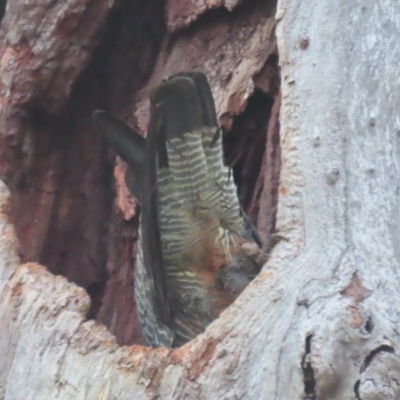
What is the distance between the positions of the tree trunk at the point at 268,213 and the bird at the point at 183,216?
0.72ft

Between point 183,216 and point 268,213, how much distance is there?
11.8 inches

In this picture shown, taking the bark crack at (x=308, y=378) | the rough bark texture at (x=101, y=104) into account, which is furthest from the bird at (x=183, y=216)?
the bark crack at (x=308, y=378)

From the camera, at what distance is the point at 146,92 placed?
2445mm

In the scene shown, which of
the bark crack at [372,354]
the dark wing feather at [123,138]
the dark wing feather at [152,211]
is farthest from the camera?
the dark wing feather at [123,138]

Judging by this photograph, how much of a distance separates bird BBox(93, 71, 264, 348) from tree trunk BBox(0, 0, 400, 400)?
22cm

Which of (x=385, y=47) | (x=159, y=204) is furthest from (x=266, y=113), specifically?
(x=385, y=47)

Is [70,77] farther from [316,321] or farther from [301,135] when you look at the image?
[316,321]

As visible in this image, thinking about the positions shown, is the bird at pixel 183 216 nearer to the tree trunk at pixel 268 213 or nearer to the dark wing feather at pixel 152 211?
the dark wing feather at pixel 152 211

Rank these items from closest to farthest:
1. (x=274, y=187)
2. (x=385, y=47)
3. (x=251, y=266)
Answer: (x=385, y=47) → (x=251, y=266) → (x=274, y=187)

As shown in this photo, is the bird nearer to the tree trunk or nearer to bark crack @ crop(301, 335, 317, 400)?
the tree trunk

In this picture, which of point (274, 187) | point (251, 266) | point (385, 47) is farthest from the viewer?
point (274, 187)

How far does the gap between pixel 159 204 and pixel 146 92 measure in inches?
22.1

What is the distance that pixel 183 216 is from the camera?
2.04m

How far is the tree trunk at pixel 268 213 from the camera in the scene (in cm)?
141
